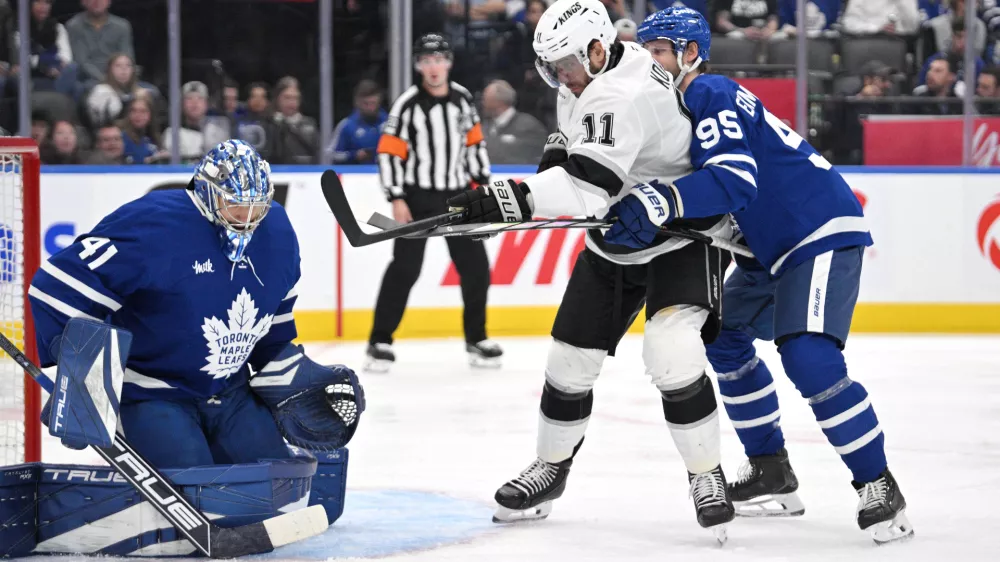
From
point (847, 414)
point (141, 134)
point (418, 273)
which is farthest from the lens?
point (141, 134)

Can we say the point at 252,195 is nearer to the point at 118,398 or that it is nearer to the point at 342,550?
the point at 118,398

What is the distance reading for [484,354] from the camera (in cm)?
572

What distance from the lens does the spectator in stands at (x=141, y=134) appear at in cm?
644

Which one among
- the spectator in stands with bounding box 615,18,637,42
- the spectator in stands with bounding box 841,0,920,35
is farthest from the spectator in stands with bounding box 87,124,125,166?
the spectator in stands with bounding box 841,0,920,35

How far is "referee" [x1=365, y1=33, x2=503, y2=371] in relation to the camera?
575cm

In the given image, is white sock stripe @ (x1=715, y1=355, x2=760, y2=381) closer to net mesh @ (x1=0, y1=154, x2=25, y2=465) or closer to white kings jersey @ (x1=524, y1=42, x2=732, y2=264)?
white kings jersey @ (x1=524, y1=42, x2=732, y2=264)

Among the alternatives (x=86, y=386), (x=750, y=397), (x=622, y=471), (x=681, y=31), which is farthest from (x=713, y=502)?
(x=86, y=386)

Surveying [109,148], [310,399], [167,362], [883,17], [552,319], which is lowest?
[552,319]

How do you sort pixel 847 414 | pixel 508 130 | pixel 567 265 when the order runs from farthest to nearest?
pixel 508 130
pixel 567 265
pixel 847 414

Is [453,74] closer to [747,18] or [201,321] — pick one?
[747,18]

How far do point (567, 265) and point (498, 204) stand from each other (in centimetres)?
398

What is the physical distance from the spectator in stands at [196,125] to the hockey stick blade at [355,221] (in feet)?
13.0

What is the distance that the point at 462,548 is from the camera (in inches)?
108

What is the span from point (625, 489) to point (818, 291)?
797 millimetres
